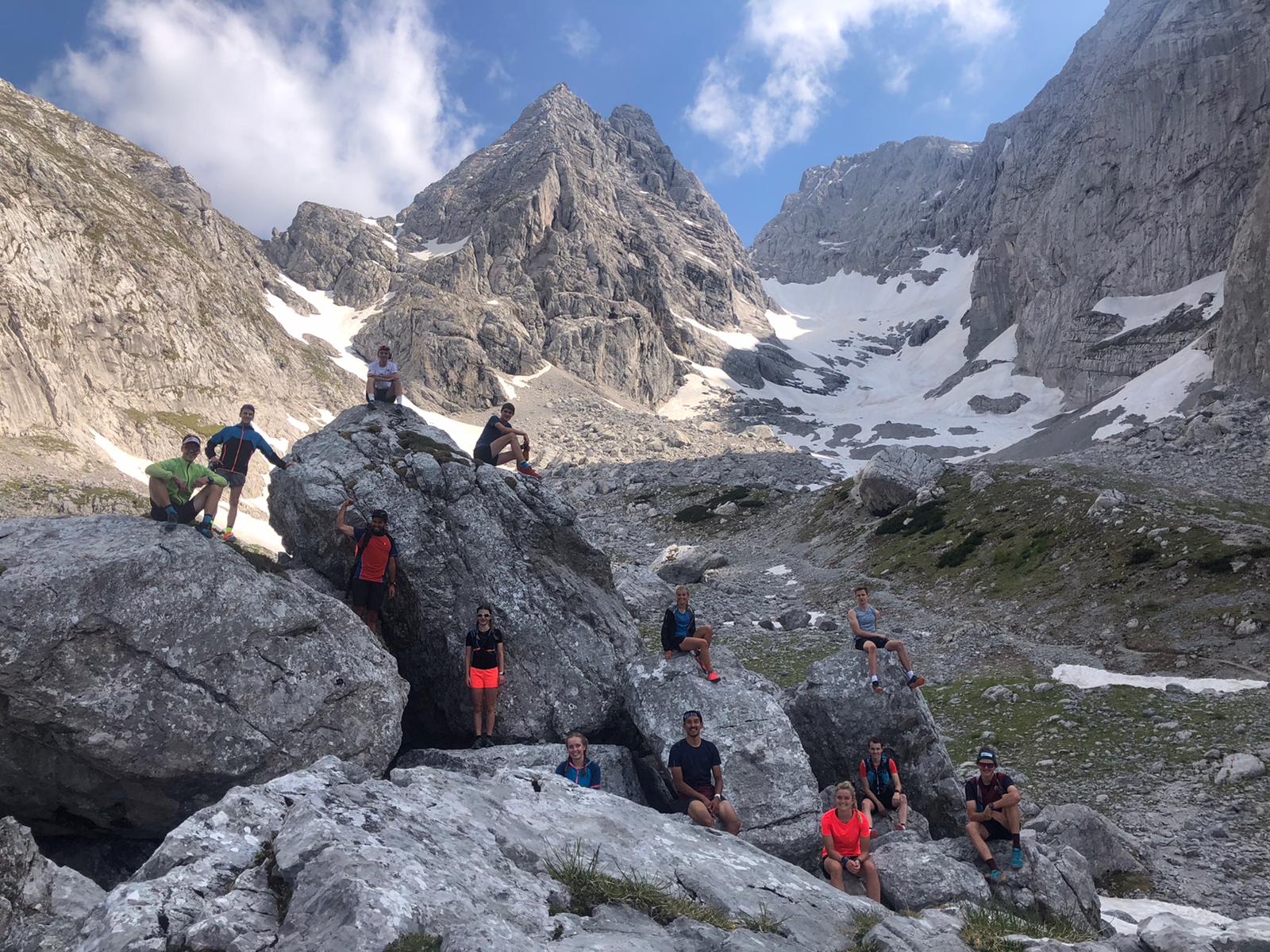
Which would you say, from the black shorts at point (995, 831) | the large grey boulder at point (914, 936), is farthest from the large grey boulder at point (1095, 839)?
the large grey boulder at point (914, 936)

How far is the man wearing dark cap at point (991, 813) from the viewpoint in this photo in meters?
10.9

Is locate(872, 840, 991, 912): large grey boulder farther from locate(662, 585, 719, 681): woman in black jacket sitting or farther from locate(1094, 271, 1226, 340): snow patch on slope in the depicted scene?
locate(1094, 271, 1226, 340): snow patch on slope

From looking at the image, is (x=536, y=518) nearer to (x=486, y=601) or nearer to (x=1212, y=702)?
(x=486, y=601)

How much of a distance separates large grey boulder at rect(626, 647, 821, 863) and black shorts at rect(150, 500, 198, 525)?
8448mm

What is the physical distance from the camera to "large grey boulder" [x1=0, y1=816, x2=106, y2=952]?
21.2 ft

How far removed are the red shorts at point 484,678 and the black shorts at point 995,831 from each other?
8744mm

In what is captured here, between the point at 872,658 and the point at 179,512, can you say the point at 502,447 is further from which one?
the point at 872,658

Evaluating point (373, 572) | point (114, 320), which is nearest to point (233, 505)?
point (373, 572)

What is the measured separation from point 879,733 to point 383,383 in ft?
49.5

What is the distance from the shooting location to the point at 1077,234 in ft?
459

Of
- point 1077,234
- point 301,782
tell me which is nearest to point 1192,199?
point 1077,234

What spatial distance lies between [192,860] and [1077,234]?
173032 millimetres

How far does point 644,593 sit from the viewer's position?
112ft

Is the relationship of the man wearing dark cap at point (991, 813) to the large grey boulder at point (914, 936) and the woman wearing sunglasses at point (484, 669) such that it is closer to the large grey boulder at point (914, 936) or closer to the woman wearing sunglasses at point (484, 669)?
the large grey boulder at point (914, 936)
